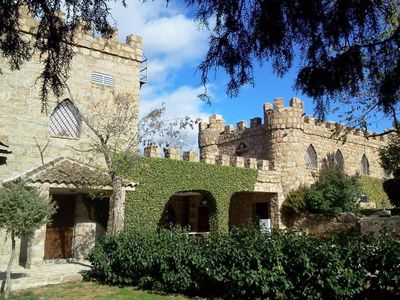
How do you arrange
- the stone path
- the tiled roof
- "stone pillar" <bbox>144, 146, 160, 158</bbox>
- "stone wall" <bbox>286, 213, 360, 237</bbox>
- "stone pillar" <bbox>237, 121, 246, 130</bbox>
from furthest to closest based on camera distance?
1. "stone pillar" <bbox>237, 121, 246, 130</bbox>
2. "stone wall" <bbox>286, 213, 360, 237</bbox>
3. "stone pillar" <bbox>144, 146, 160, 158</bbox>
4. the tiled roof
5. the stone path

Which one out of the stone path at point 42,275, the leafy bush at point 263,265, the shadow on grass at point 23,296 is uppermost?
the leafy bush at point 263,265

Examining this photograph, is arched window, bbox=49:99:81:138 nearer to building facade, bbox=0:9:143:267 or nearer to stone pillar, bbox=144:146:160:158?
building facade, bbox=0:9:143:267

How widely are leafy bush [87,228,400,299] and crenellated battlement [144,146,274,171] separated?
6.73 meters

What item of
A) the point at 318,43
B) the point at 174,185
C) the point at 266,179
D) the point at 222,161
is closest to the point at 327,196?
the point at 266,179

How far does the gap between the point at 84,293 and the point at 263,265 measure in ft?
15.1

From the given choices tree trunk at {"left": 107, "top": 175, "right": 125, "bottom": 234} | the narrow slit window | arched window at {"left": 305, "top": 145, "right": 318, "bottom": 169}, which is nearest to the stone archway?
arched window at {"left": 305, "top": 145, "right": 318, "bottom": 169}

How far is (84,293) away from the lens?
388 inches

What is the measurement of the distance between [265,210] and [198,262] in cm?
1344

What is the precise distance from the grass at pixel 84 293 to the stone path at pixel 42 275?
0.34 metres

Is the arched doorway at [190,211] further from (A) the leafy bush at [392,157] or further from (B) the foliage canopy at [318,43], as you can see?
(B) the foliage canopy at [318,43]

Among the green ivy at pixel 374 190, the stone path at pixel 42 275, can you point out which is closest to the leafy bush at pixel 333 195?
the green ivy at pixel 374 190

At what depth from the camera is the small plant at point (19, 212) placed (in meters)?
9.27

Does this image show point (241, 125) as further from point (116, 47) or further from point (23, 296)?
A: point (23, 296)

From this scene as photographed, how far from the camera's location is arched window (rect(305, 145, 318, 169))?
2270 cm
